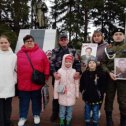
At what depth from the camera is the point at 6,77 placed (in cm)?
614

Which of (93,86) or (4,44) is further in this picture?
(93,86)

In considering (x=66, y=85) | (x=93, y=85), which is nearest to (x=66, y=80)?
(x=66, y=85)

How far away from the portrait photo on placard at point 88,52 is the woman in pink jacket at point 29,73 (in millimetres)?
789

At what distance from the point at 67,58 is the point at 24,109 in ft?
4.13

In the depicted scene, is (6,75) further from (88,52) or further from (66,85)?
(88,52)

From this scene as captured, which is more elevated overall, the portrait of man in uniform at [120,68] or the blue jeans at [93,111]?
the portrait of man in uniform at [120,68]

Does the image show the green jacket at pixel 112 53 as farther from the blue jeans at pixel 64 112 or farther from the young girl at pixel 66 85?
the blue jeans at pixel 64 112

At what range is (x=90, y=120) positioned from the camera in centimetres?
676

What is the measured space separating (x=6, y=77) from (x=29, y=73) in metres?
0.43

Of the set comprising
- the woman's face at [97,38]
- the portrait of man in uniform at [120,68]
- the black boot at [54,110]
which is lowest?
the black boot at [54,110]

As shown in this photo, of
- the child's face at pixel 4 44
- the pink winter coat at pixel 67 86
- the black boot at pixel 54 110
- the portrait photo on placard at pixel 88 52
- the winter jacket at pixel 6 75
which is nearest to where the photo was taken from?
the winter jacket at pixel 6 75

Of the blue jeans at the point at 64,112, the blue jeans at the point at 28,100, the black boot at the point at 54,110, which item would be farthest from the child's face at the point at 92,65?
the black boot at the point at 54,110

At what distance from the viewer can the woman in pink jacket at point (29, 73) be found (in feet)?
20.7

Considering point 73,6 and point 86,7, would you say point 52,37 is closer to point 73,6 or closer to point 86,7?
point 86,7
